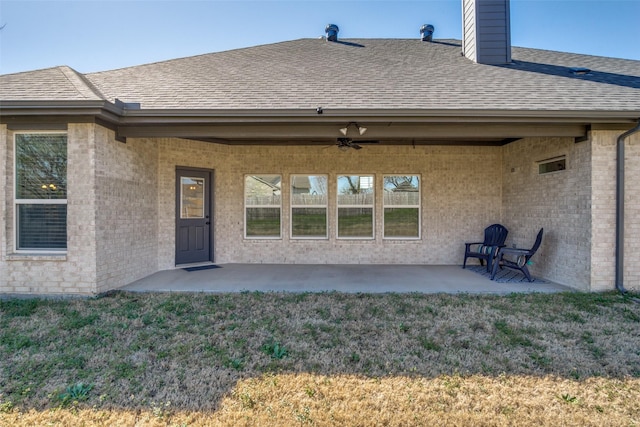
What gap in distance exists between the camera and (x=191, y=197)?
24.5 ft

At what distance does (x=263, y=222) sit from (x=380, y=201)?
3.01 m

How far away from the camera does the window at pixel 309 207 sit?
7867mm

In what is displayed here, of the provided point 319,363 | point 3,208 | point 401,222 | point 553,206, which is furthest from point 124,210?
point 553,206

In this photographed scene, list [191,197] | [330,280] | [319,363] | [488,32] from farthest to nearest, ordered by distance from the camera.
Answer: [488,32] < [191,197] < [330,280] < [319,363]

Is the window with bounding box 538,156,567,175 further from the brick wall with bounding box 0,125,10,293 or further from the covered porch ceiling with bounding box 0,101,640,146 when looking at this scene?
the brick wall with bounding box 0,125,10,293

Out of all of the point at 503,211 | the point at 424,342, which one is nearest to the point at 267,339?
the point at 424,342

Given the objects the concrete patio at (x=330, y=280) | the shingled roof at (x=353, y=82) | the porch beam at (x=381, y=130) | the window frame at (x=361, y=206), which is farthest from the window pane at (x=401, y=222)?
the shingled roof at (x=353, y=82)

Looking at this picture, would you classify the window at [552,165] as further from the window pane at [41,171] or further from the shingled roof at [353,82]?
the window pane at [41,171]

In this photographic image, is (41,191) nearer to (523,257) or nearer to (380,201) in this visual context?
(380,201)

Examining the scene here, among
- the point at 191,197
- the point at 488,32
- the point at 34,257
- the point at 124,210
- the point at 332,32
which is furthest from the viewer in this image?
the point at 332,32

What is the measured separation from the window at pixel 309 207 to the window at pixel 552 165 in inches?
186

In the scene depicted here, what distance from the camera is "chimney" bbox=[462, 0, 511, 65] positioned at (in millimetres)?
7703

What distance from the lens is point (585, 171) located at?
17.3ft

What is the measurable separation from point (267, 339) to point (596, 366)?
10.7 feet
